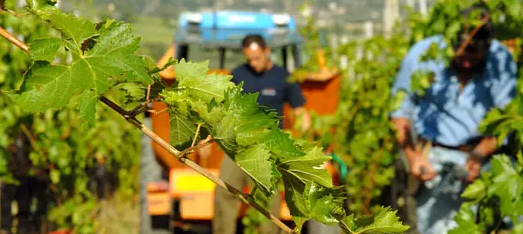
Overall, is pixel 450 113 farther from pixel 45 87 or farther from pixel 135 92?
pixel 45 87

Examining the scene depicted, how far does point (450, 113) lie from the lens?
421 centimetres

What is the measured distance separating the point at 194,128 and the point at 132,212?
6974 mm

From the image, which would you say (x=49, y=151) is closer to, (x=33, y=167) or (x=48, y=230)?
(x=33, y=167)

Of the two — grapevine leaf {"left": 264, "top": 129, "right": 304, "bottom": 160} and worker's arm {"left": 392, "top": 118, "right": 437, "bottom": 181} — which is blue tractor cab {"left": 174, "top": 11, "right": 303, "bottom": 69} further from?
grapevine leaf {"left": 264, "top": 129, "right": 304, "bottom": 160}

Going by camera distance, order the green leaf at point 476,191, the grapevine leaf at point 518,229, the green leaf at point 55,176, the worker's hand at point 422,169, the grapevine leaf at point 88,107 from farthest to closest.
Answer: the green leaf at point 55,176 < the worker's hand at point 422,169 < the green leaf at point 476,191 < the grapevine leaf at point 518,229 < the grapevine leaf at point 88,107

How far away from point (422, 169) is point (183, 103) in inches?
120

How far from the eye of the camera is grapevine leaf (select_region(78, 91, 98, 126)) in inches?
50.3

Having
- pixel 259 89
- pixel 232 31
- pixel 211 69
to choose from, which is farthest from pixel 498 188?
pixel 232 31

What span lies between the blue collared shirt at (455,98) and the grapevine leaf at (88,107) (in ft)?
9.97

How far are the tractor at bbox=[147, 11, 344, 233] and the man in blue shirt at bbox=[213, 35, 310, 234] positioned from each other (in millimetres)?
303

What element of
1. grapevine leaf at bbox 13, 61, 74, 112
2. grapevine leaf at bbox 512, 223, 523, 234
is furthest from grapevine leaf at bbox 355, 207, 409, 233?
grapevine leaf at bbox 512, 223, 523, 234

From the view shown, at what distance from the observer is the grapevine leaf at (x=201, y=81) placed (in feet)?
4.70

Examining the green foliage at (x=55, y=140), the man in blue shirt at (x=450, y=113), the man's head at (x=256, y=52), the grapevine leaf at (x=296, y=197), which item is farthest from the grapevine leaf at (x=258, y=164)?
the man's head at (x=256, y=52)

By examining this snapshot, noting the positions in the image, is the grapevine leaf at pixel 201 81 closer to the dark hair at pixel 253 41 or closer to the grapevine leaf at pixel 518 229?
the grapevine leaf at pixel 518 229
